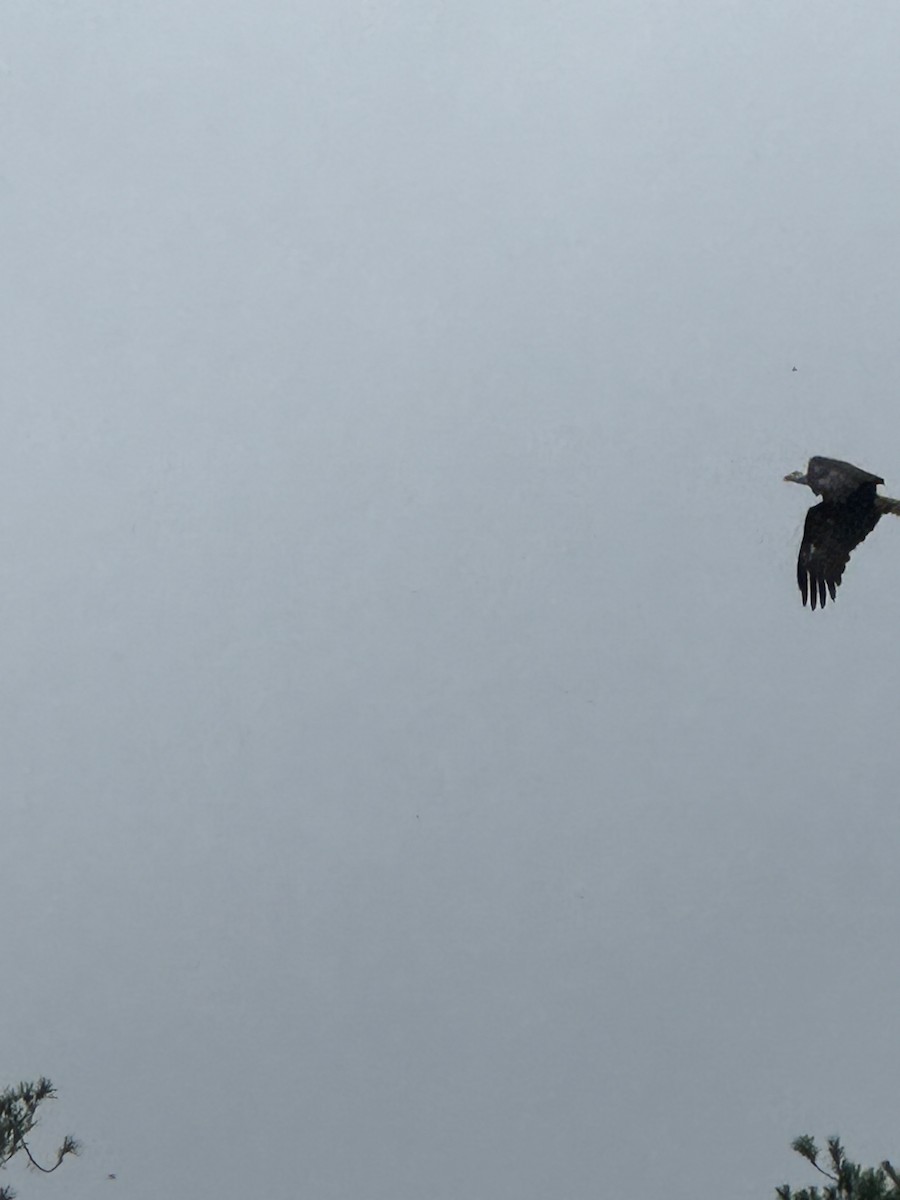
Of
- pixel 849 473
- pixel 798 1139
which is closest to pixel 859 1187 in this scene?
pixel 798 1139

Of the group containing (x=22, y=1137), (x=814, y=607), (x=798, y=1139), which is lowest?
(x=22, y=1137)

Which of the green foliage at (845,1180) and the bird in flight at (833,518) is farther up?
the bird in flight at (833,518)

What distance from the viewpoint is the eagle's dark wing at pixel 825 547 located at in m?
17.2

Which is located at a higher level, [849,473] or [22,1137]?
[849,473]

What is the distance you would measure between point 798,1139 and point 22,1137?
850cm

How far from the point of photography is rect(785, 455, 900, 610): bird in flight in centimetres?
1675

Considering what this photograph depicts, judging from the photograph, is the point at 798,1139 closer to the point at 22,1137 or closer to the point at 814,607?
the point at 814,607

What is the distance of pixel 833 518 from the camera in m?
17.2

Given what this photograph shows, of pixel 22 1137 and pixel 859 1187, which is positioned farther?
pixel 22 1137

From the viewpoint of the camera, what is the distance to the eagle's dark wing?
1720 centimetres

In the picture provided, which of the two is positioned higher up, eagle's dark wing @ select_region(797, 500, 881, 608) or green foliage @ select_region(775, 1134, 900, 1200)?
eagle's dark wing @ select_region(797, 500, 881, 608)

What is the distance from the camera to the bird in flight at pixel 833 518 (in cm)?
1675

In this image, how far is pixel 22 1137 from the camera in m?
18.5

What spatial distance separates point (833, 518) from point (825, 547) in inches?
14.8
